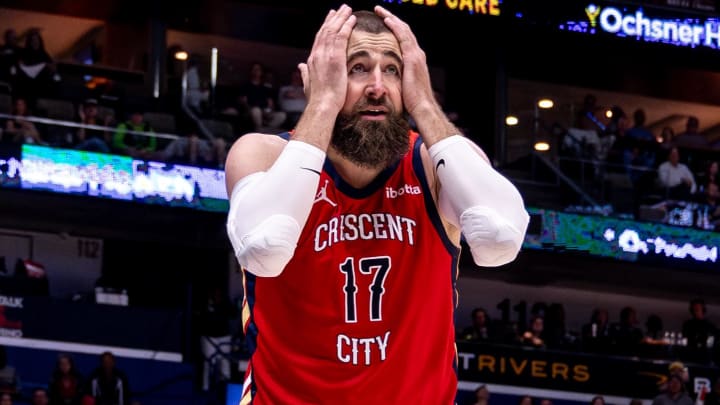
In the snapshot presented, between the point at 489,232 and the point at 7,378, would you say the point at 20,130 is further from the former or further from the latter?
the point at 489,232

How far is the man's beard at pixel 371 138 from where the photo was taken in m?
4.14

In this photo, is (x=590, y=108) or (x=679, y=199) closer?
(x=679, y=199)

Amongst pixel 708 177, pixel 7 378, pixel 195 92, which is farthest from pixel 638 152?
pixel 7 378

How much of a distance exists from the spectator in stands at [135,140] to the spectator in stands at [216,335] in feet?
7.67

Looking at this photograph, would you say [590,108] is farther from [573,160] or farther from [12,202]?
[12,202]

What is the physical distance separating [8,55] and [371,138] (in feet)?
53.1

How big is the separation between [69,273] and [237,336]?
15.6ft

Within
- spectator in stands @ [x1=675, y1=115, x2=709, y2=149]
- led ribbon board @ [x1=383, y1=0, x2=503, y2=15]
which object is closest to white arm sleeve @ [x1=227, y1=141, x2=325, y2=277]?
led ribbon board @ [x1=383, y1=0, x2=503, y2=15]

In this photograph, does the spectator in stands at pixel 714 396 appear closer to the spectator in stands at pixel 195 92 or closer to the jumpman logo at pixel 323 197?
the spectator in stands at pixel 195 92

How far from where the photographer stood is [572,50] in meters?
25.6

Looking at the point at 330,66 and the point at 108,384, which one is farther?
the point at 108,384

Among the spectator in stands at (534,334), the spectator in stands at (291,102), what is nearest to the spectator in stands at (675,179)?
the spectator in stands at (534,334)

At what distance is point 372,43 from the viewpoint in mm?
4215

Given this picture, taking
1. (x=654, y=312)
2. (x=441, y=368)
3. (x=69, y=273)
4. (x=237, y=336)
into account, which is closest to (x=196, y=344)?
(x=237, y=336)
